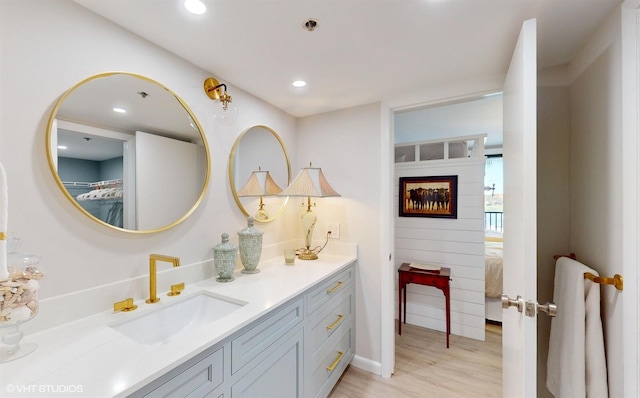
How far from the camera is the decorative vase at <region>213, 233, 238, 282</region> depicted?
149 cm

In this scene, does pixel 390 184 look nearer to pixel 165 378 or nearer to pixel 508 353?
pixel 508 353

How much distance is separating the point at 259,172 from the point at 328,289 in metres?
0.99

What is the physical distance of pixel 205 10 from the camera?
1070 millimetres

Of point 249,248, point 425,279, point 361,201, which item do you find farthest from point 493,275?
point 249,248

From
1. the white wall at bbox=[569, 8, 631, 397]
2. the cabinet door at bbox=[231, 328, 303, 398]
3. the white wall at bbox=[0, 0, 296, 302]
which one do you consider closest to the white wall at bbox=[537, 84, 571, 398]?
the white wall at bbox=[569, 8, 631, 397]

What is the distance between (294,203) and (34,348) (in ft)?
5.74

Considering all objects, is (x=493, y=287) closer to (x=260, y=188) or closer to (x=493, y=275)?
(x=493, y=275)

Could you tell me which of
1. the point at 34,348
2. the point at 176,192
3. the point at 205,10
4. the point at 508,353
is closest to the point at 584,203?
the point at 508,353

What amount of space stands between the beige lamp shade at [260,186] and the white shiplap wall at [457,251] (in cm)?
167

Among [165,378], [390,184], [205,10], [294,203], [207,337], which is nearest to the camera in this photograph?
[165,378]

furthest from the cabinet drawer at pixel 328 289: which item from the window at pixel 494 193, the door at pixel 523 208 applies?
the window at pixel 494 193

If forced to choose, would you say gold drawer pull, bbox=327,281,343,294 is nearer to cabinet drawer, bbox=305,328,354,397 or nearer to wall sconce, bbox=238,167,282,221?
cabinet drawer, bbox=305,328,354,397

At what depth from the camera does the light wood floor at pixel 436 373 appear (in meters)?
1.83

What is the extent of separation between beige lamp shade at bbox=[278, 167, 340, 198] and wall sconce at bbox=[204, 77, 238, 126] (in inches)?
24.0
